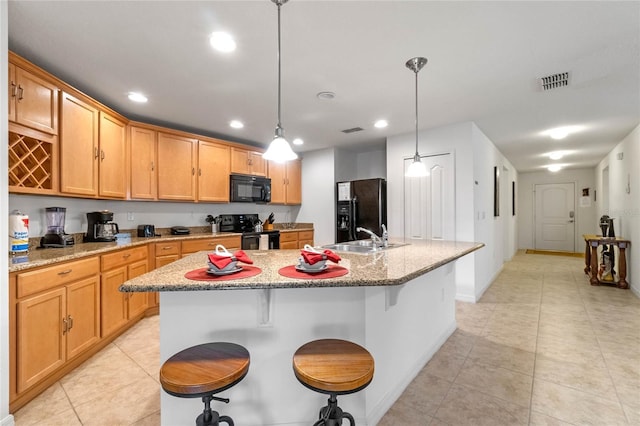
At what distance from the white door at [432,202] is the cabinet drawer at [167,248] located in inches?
126

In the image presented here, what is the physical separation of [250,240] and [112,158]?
6.62 feet

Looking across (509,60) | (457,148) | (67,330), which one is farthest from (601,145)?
(67,330)

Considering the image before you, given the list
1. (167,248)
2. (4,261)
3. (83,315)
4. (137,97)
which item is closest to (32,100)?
(137,97)

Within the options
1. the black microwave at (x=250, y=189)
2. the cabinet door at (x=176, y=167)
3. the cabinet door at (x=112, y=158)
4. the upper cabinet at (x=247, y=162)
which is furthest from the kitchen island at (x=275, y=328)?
the upper cabinet at (x=247, y=162)

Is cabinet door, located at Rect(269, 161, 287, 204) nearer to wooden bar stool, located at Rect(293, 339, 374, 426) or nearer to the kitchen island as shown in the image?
the kitchen island

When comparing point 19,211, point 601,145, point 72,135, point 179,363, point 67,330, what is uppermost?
point 601,145

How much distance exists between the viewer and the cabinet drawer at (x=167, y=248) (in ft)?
11.1

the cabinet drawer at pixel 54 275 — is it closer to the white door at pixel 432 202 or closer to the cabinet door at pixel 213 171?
the cabinet door at pixel 213 171

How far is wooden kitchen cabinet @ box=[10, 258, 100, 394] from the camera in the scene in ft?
5.98

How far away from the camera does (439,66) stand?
2357mm

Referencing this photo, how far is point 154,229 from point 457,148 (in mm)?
4177

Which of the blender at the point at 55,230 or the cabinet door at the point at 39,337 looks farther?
the blender at the point at 55,230

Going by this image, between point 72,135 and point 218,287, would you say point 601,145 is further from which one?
point 72,135

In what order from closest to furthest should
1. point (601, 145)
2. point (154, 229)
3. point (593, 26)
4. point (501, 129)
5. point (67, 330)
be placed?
point (593, 26) → point (67, 330) → point (154, 229) → point (501, 129) → point (601, 145)
